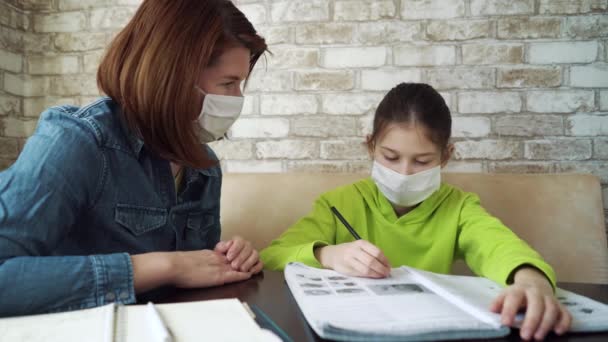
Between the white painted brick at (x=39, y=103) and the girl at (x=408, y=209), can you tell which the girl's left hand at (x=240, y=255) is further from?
the white painted brick at (x=39, y=103)

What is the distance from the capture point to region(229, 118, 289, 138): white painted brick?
1.53 metres

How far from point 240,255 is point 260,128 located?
0.83 meters

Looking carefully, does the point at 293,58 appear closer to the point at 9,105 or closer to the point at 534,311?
the point at 9,105

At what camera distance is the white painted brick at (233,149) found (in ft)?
5.09

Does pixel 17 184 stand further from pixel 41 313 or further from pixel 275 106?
pixel 275 106

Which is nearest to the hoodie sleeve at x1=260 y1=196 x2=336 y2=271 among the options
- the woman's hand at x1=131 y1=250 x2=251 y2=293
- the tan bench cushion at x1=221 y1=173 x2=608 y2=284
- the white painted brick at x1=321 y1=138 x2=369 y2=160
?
the woman's hand at x1=131 y1=250 x2=251 y2=293

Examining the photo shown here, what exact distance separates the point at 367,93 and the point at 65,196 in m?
1.04

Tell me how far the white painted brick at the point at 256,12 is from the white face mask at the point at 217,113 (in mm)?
704

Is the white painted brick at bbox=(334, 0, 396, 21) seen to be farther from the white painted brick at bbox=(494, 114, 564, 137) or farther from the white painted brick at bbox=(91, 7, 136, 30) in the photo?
A: the white painted brick at bbox=(91, 7, 136, 30)

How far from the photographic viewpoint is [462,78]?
1.43m

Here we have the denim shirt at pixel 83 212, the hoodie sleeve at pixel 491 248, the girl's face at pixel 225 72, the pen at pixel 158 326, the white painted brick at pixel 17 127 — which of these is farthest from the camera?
the white painted brick at pixel 17 127

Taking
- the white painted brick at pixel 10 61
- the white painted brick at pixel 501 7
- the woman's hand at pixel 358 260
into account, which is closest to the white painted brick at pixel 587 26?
the white painted brick at pixel 501 7

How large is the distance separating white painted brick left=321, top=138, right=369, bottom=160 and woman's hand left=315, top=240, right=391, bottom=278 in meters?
0.72

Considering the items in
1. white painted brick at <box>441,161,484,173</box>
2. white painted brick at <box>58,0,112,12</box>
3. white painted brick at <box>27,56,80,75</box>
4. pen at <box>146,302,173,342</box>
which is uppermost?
white painted brick at <box>58,0,112,12</box>
